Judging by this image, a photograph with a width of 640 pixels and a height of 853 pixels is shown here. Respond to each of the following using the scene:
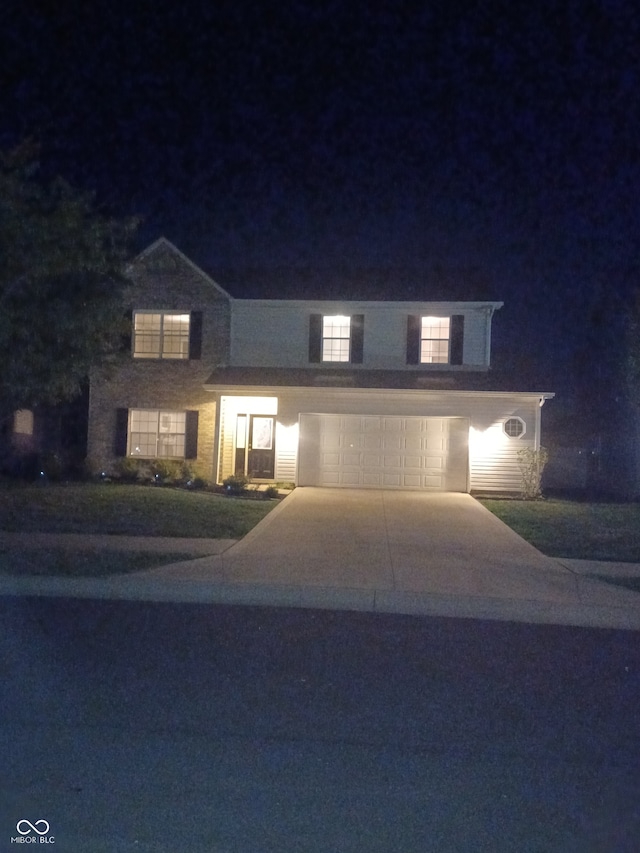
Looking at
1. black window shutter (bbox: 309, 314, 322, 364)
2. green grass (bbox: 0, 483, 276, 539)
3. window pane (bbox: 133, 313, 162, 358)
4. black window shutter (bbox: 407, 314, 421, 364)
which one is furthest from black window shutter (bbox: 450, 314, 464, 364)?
window pane (bbox: 133, 313, 162, 358)

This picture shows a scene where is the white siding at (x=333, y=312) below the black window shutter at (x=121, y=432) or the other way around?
the other way around

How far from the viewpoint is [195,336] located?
84.8ft

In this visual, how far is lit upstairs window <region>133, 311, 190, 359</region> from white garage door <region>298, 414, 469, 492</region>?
3.95 m

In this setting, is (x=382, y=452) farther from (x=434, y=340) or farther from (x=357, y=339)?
(x=434, y=340)

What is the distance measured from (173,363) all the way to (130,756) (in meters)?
20.3

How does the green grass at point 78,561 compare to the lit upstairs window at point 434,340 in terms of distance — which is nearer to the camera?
the green grass at point 78,561

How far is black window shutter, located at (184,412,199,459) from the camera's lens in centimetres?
2562

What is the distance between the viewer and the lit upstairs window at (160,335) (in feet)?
85.4

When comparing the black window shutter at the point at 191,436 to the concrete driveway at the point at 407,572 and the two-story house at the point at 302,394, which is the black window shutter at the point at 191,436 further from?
the concrete driveway at the point at 407,572

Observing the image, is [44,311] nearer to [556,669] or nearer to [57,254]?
[57,254]

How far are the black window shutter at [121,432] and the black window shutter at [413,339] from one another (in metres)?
7.64

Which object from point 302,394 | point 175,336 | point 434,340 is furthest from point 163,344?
point 434,340

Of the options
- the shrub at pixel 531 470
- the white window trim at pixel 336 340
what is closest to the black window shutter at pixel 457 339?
the white window trim at pixel 336 340

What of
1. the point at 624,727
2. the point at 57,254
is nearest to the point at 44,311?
the point at 57,254
